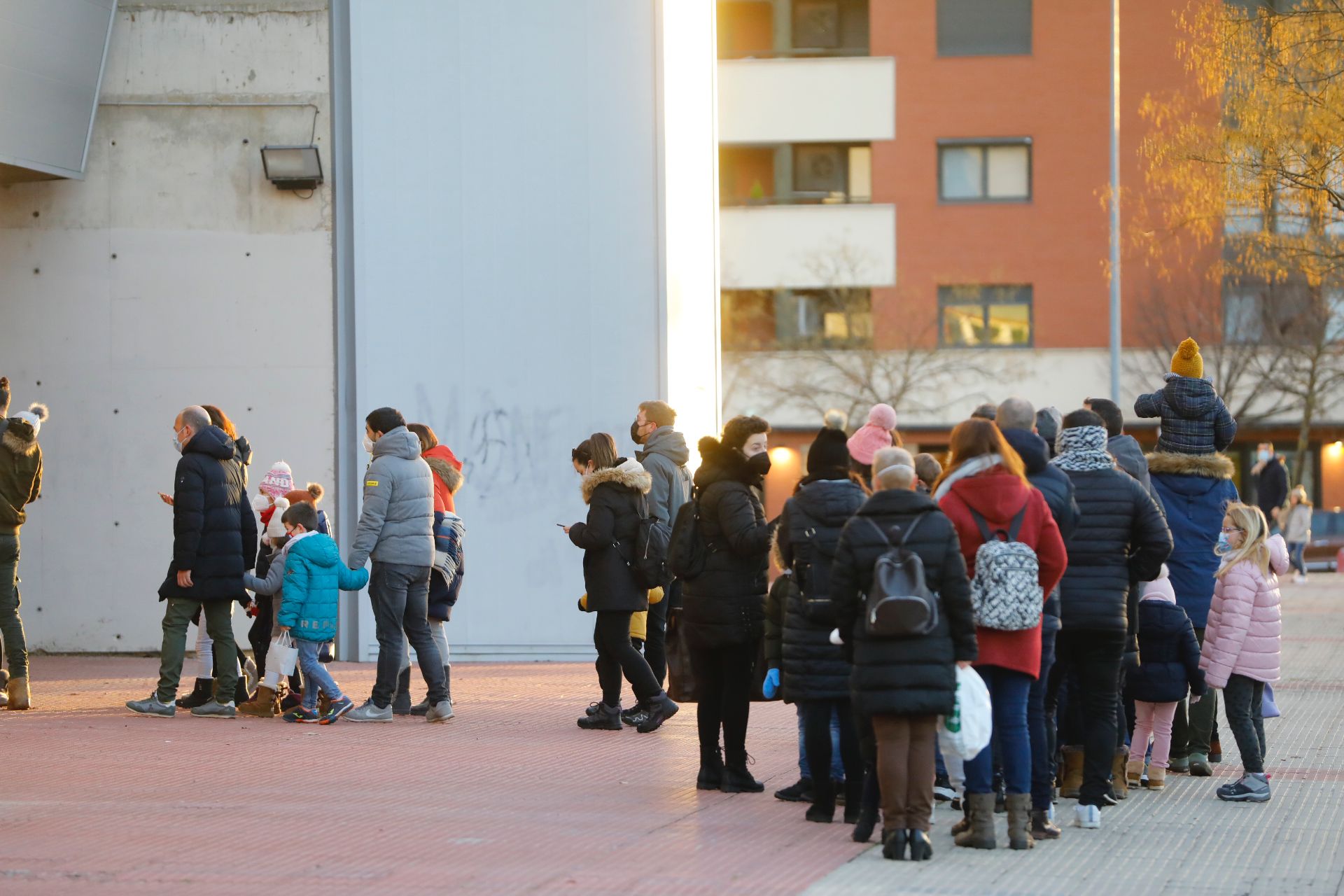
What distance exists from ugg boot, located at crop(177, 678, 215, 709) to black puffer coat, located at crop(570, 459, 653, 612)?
2927mm

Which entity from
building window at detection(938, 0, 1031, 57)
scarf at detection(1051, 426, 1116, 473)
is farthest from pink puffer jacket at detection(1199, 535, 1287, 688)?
building window at detection(938, 0, 1031, 57)

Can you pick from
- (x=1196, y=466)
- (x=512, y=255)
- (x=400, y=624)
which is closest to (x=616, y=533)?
(x=400, y=624)

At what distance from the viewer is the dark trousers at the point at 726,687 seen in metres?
8.64

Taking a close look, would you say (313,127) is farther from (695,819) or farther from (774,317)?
(774,317)

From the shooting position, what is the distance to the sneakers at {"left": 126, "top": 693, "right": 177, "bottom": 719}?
1135cm

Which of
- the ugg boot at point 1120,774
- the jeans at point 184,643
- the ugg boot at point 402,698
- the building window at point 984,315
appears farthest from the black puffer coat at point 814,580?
the building window at point 984,315

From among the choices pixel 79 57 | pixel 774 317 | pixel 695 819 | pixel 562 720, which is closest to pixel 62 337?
pixel 79 57

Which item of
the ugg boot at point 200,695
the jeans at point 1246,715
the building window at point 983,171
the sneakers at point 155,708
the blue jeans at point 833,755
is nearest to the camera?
the blue jeans at point 833,755

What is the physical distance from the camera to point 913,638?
693 cm

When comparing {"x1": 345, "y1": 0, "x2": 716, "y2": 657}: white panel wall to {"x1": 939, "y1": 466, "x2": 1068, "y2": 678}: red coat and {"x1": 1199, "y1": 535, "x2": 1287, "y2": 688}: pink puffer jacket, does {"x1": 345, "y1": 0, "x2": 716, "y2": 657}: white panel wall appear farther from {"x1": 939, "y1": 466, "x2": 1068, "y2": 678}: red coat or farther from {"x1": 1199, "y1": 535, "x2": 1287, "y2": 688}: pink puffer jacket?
{"x1": 939, "y1": 466, "x2": 1068, "y2": 678}: red coat

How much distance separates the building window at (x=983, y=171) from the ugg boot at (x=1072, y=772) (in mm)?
34050

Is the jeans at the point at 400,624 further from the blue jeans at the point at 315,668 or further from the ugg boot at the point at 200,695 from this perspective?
the ugg boot at the point at 200,695

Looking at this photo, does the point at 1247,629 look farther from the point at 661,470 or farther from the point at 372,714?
the point at 372,714

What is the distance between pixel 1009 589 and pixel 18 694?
7.21 m
